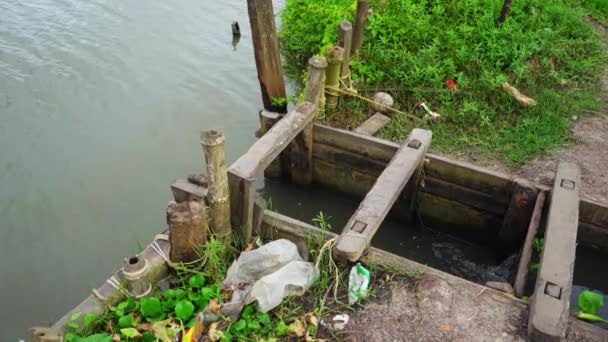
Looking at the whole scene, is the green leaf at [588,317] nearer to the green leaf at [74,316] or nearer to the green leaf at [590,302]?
the green leaf at [590,302]

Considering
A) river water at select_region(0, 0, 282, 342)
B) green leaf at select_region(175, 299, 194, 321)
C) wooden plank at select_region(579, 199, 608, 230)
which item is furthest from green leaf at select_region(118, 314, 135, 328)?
wooden plank at select_region(579, 199, 608, 230)

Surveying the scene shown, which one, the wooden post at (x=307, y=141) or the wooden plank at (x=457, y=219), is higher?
the wooden post at (x=307, y=141)

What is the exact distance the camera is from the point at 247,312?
3398 millimetres

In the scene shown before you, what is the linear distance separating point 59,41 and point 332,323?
7.61 metres

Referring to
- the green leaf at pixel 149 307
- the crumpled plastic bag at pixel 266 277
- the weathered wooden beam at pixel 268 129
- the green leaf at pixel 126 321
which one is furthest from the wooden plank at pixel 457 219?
the green leaf at pixel 126 321

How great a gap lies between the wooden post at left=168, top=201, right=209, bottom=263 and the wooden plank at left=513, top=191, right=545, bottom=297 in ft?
7.67

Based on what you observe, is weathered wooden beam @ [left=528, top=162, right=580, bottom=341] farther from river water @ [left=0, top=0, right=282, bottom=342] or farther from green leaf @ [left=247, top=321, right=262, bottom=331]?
river water @ [left=0, top=0, right=282, bottom=342]

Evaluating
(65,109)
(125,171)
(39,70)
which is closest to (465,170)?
(125,171)

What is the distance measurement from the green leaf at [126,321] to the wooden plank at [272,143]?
1.27 m

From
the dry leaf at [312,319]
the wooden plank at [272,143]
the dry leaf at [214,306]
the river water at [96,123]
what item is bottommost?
the river water at [96,123]

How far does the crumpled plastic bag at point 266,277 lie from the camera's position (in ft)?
11.1

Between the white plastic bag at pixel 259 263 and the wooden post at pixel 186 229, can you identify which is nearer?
the wooden post at pixel 186 229

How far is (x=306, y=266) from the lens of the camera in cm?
365

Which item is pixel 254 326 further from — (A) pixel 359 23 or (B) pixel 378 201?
(A) pixel 359 23
